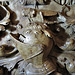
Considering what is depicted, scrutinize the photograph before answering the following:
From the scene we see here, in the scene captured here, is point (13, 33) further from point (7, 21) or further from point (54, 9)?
point (54, 9)

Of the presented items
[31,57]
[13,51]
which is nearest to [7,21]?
[13,51]

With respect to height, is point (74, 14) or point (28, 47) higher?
point (74, 14)

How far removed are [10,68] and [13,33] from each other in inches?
12.2

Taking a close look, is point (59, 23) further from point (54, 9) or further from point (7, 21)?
point (7, 21)

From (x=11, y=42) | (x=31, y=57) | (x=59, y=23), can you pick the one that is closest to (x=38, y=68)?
(x=31, y=57)

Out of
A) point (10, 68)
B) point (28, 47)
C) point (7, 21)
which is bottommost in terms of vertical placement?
point (10, 68)

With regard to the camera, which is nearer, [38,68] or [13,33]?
[38,68]

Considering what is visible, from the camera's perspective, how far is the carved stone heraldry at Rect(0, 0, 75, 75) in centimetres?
108

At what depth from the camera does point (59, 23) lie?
3.96 ft

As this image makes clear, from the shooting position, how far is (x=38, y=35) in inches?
41.4

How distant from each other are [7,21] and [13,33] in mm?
125

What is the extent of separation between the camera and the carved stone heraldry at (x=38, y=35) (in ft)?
3.54

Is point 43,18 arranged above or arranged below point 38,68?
above

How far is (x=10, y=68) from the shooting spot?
118 cm
